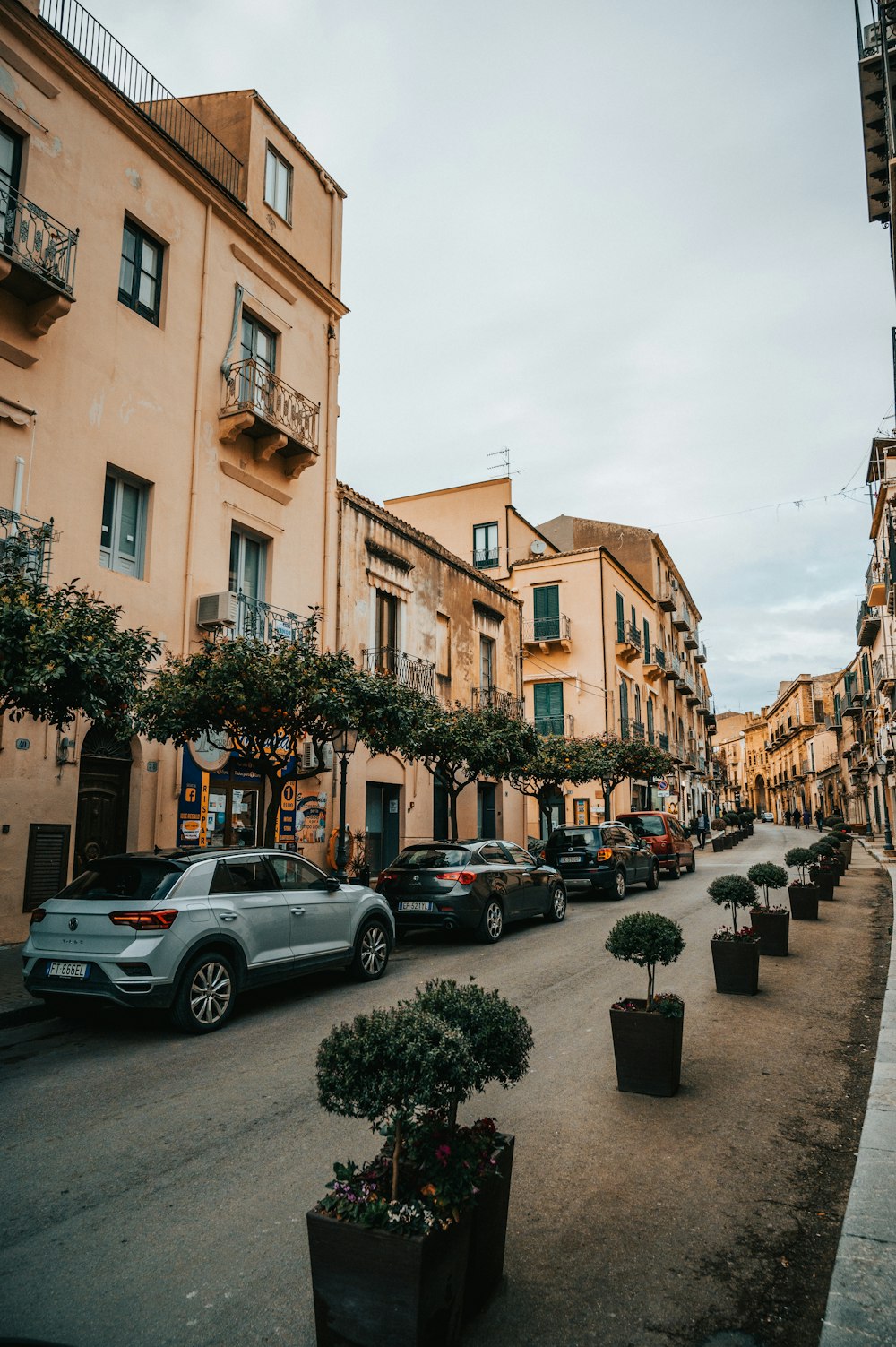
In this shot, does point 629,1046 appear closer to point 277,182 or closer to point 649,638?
point 277,182

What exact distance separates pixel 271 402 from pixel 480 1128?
49.4 feet

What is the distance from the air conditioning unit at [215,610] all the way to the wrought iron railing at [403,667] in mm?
5059

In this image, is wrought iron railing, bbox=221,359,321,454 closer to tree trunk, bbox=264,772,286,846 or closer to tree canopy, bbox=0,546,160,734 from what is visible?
tree trunk, bbox=264,772,286,846

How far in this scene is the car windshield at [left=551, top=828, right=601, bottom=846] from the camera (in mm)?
18516

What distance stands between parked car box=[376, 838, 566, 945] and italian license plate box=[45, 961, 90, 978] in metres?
5.67

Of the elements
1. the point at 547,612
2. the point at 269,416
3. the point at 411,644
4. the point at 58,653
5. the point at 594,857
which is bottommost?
the point at 594,857

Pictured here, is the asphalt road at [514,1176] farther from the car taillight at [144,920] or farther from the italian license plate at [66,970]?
the car taillight at [144,920]

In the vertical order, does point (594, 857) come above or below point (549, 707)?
below

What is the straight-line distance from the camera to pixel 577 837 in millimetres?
18625

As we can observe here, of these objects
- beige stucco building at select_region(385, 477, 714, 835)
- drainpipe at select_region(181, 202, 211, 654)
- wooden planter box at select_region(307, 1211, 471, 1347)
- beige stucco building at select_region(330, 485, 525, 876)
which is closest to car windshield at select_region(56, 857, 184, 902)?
wooden planter box at select_region(307, 1211, 471, 1347)

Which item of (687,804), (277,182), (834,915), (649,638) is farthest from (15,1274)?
(687,804)

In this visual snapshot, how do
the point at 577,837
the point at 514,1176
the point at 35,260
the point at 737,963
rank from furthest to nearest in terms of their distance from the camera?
the point at 577,837, the point at 35,260, the point at 737,963, the point at 514,1176

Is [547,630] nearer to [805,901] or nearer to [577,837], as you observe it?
[577,837]

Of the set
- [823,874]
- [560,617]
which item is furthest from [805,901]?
[560,617]
